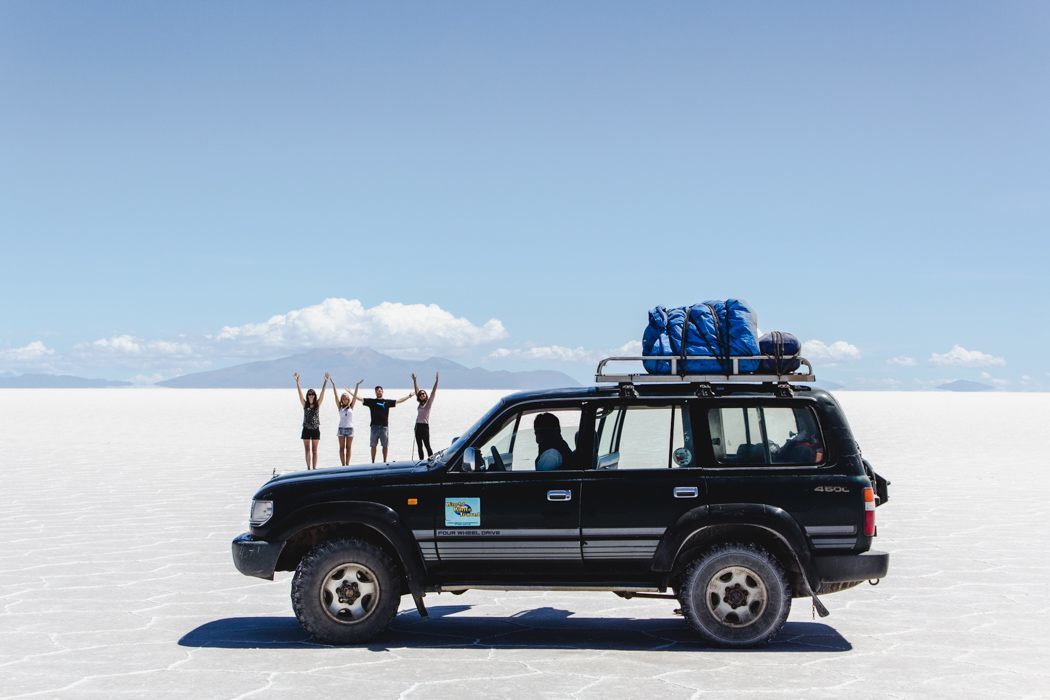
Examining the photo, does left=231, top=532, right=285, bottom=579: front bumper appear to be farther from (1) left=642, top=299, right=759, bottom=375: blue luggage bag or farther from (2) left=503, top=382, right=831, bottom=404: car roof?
(1) left=642, top=299, right=759, bottom=375: blue luggage bag

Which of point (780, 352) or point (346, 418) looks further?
point (346, 418)

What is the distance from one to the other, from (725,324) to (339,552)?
313 cm

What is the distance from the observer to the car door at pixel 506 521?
8242 millimetres

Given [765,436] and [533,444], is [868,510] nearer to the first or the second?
[765,436]

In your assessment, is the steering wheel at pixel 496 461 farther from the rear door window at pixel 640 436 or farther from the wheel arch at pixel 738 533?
the wheel arch at pixel 738 533

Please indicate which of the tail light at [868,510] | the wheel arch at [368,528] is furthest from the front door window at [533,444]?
the tail light at [868,510]

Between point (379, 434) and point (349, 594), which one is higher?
point (379, 434)

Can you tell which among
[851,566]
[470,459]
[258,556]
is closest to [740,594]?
[851,566]

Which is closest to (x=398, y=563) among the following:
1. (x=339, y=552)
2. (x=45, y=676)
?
(x=339, y=552)

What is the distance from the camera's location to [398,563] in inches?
334

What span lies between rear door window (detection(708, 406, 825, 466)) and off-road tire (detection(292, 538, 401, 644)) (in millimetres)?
2457

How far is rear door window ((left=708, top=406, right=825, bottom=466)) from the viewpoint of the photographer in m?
8.35

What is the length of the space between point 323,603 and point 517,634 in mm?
1441

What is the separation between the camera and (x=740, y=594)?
822 cm
